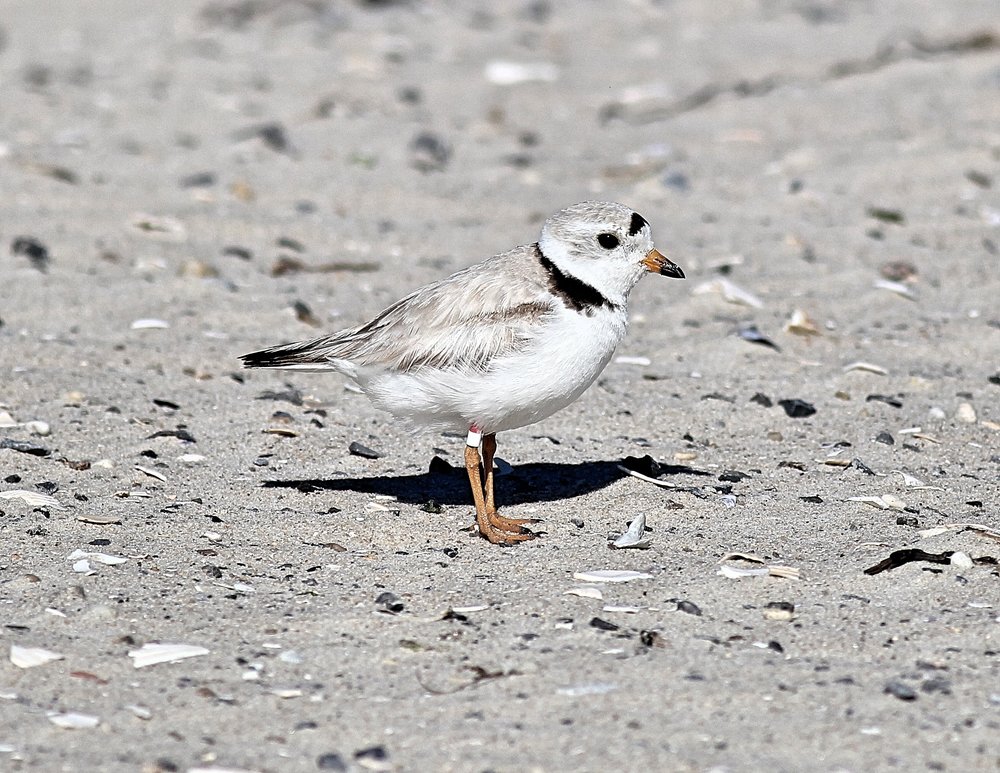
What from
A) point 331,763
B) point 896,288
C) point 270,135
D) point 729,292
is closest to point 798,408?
point 729,292

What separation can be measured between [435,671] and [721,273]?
15.5ft

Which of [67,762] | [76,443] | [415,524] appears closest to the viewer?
[67,762]

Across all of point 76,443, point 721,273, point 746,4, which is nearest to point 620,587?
point 76,443

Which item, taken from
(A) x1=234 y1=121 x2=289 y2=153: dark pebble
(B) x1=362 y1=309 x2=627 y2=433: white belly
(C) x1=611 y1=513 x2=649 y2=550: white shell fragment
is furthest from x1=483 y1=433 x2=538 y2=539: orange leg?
(A) x1=234 y1=121 x2=289 y2=153: dark pebble

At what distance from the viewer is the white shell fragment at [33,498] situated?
524cm

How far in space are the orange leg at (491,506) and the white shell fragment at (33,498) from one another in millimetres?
1549

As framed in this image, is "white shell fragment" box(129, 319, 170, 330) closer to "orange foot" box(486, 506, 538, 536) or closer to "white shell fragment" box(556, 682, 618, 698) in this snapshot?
"orange foot" box(486, 506, 538, 536)

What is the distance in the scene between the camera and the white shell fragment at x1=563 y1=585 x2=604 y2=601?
15.1 ft

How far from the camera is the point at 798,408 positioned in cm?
648

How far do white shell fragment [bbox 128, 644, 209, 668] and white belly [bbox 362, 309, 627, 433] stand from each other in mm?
1414

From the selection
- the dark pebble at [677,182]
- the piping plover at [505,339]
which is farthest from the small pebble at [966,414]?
the dark pebble at [677,182]

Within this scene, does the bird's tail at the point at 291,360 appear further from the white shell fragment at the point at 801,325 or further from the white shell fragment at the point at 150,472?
the white shell fragment at the point at 801,325

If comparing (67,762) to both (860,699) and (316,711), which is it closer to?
(316,711)

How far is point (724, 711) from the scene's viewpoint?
3.82 metres
